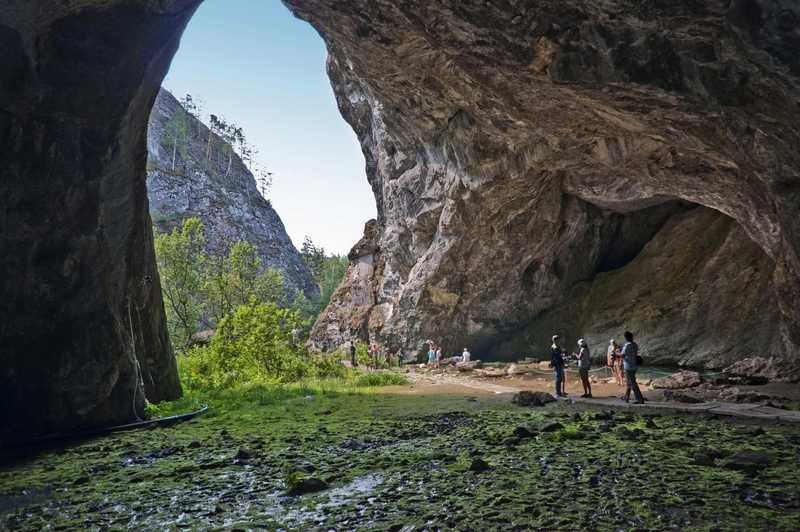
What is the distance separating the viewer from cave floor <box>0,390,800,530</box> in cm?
483

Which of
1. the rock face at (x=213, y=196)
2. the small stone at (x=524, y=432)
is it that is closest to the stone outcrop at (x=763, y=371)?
the small stone at (x=524, y=432)

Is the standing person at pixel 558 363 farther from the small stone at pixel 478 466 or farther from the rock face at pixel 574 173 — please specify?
the small stone at pixel 478 466

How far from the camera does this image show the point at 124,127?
12.3 m

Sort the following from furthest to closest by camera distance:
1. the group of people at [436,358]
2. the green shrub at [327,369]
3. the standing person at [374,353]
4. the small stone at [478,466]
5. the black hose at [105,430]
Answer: the standing person at [374,353], the group of people at [436,358], the green shrub at [327,369], the black hose at [105,430], the small stone at [478,466]

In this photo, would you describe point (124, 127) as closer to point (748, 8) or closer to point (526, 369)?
point (748, 8)

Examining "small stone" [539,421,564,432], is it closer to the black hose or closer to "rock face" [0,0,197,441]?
the black hose

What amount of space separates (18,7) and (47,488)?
852cm

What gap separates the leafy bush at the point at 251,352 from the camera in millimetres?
20219

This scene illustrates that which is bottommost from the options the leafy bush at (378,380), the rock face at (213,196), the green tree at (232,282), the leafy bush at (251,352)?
the leafy bush at (378,380)

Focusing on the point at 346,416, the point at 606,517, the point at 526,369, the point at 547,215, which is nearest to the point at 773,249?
the point at 526,369

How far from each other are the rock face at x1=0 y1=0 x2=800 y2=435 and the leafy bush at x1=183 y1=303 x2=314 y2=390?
16.1ft

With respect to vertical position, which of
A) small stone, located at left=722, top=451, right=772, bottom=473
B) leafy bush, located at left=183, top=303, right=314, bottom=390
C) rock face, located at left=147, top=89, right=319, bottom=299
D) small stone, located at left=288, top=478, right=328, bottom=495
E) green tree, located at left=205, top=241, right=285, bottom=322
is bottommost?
small stone, located at left=288, top=478, right=328, bottom=495

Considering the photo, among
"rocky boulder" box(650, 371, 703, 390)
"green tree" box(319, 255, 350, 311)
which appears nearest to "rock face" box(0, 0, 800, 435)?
"rocky boulder" box(650, 371, 703, 390)

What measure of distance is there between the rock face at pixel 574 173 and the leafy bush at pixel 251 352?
456 inches
